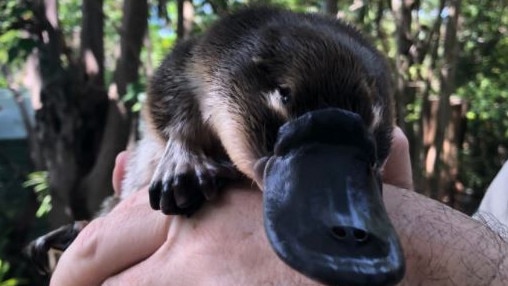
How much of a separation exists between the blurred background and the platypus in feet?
2.22

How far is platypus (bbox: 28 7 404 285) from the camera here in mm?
814

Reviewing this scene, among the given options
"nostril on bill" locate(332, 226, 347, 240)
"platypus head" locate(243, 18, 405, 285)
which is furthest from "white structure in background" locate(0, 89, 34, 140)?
"nostril on bill" locate(332, 226, 347, 240)

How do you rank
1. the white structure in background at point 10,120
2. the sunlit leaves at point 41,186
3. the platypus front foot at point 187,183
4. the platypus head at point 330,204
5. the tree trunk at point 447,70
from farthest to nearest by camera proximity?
the white structure in background at point 10,120 → the tree trunk at point 447,70 → the sunlit leaves at point 41,186 → the platypus front foot at point 187,183 → the platypus head at point 330,204

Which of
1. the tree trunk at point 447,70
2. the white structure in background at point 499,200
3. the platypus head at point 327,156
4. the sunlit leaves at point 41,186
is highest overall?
the platypus head at point 327,156

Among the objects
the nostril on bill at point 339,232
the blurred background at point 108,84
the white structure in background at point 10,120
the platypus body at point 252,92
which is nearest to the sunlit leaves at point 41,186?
the blurred background at point 108,84

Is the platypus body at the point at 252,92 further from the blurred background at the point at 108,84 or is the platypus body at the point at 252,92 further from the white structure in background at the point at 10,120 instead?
the white structure in background at the point at 10,120

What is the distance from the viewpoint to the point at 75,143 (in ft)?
10.7

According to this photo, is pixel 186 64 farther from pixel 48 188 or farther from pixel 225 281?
pixel 48 188

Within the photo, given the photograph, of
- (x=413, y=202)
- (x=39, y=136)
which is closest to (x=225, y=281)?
(x=413, y=202)

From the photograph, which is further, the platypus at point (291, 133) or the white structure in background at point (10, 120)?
the white structure in background at point (10, 120)

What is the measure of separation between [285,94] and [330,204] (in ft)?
0.72

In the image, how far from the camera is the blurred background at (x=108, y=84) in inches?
122

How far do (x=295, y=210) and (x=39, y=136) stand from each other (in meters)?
2.66

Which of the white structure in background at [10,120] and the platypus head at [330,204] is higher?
the platypus head at [330,204]
